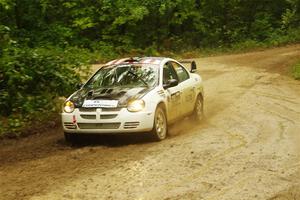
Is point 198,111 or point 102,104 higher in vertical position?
point 102,104

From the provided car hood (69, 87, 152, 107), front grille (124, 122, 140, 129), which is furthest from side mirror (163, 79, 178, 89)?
front grille (124, 122, 140, 129)

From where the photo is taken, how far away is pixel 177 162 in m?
9.59

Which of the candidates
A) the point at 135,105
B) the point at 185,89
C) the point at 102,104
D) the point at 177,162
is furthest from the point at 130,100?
the point at 185,89

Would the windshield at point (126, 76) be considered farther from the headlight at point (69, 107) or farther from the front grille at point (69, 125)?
the front grille at point (69, 125)

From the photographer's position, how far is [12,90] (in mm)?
14203

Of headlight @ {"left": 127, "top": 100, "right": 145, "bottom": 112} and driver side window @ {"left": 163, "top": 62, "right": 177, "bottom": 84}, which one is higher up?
driver side window @ {"left": 163, "top": 62, "right": 177, "bottom": 84}

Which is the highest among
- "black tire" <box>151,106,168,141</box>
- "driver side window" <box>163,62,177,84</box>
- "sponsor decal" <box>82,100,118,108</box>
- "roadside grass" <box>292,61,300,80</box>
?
"driver side window" <box>163,62,177,84</box>

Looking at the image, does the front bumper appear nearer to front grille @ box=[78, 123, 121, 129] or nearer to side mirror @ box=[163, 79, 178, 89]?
front grille @ box=[78, 123, 121, 129]

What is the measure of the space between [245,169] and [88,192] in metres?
2.42

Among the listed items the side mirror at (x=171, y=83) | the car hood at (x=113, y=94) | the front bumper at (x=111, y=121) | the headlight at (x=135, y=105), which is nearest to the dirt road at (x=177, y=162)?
the front bumper at (x=111, y=121)

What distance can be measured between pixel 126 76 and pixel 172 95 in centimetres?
101

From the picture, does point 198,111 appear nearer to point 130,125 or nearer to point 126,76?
point 126,76

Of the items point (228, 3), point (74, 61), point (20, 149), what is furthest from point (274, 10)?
point (20, 149)

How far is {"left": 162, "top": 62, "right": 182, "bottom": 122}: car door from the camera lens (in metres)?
12.4
